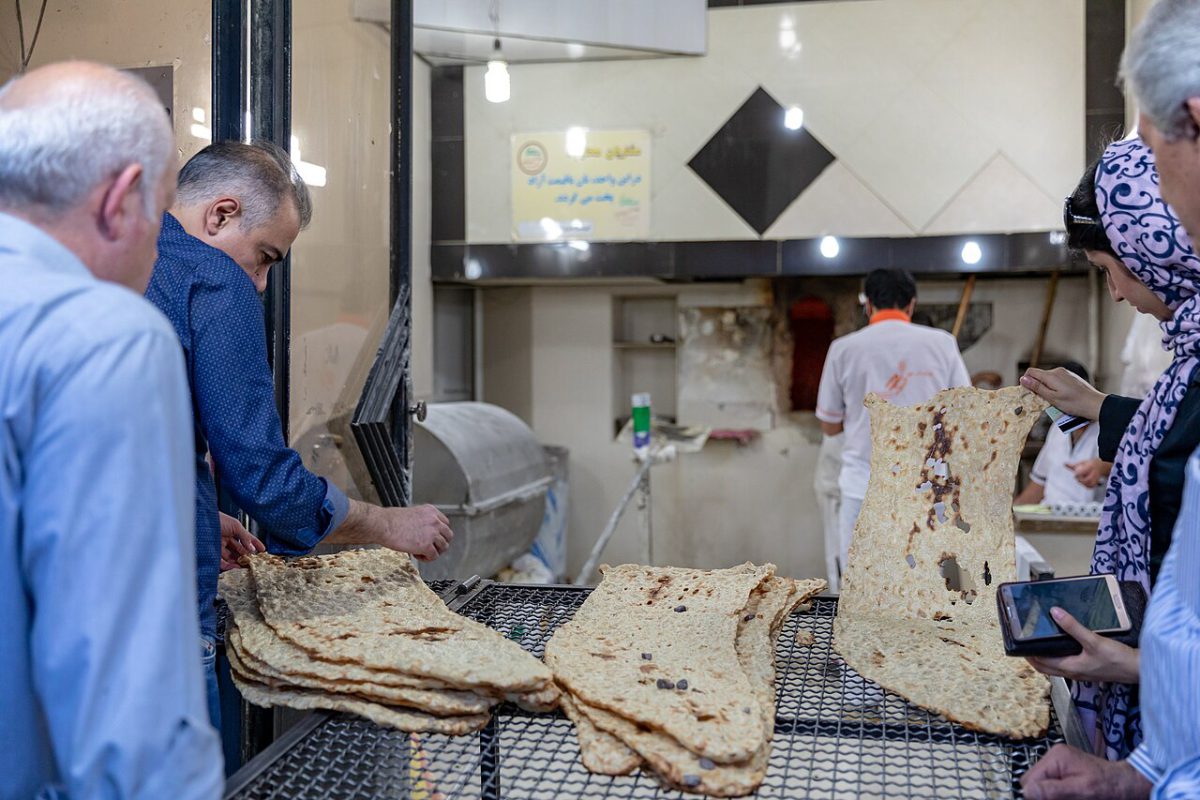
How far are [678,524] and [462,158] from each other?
263 centimetres

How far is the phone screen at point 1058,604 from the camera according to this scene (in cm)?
131

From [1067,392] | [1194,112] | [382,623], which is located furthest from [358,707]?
[1067,392]

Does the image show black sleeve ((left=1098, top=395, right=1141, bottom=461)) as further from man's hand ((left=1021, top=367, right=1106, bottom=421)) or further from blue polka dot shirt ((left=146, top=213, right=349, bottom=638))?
blue polka dot shirt ((left=146, top=213, right=349, bottom=638))

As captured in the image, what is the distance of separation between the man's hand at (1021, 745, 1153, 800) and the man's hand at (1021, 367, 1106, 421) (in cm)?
81

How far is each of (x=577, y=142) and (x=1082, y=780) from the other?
497 centimetres

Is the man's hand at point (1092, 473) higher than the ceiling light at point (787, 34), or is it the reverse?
the ceiling light at point (787, 34)

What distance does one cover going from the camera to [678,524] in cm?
648

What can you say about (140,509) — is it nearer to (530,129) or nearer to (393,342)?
(393,342)

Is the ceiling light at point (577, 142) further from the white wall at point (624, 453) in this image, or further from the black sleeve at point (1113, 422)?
the black sleeve at point (1113, 422)

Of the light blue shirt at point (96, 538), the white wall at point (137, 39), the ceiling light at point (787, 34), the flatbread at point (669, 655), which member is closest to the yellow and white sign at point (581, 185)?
the ceiling light at point (787, 34)

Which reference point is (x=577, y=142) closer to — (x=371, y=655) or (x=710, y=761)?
(x=371, y=655)

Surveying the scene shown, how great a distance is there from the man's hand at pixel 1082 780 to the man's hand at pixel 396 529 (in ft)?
3.46

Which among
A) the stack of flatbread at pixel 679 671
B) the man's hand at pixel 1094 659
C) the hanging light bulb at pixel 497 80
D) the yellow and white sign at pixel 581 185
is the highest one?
the hanging light bulb at pixel 497 80

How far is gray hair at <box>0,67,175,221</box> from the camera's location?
3.14 ft
